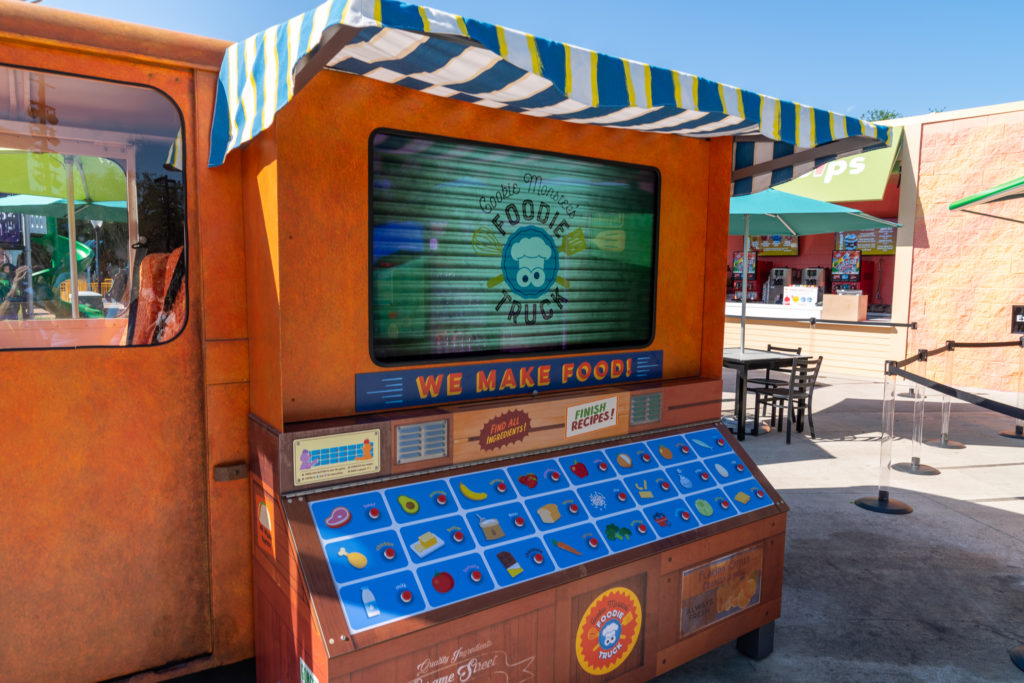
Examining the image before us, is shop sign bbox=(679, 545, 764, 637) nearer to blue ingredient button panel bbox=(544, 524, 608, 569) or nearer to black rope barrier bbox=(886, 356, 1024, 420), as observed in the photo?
blue ingredient button panel bbox=(544, 524, 608, 569)

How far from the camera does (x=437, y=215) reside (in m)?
2.52

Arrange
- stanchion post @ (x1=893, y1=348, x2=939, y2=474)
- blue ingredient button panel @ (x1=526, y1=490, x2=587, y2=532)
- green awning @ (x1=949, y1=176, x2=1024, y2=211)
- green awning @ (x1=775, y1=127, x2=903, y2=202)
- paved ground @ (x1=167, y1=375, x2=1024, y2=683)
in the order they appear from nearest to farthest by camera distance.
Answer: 1. blue ingredient button panel @ (x1=526, y1=490, x2=587, y2=532)
2. paved ground @ (x1=167, y1=375, x2=1024, y2=683)
3. green awning @ (x1=949, y1=176, x2=1024, y2=211)
4. stanchion post @ (x1=893, y1=348, x2=939, y2=474)
5. green awning @ (x1=775, y1=127, x2=903, y2=202)

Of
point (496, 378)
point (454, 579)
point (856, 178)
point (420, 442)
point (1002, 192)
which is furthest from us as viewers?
point (856, 178)

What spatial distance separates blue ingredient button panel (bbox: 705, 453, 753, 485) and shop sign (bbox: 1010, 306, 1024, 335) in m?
9.05

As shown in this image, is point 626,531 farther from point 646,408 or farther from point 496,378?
point 496,378

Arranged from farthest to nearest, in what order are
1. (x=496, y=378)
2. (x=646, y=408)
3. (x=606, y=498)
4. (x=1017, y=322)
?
(x=1017, y=322), (x=646, y=408), (x=496, y=378), (x=606, y=498)

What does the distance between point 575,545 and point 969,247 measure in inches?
409

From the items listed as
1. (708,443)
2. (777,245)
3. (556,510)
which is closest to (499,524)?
(556,510)

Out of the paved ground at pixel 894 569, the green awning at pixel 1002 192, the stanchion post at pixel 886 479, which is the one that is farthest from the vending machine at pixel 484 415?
the green awning at pixel 1002 192

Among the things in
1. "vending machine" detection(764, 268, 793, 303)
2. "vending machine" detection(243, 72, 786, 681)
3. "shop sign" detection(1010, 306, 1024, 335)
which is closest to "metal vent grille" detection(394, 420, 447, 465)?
"vending machine" detection(243, 72, 786, 681)

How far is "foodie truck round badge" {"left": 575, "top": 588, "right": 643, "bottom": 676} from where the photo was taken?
232 centimetres

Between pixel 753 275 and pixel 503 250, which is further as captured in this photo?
pixel 753 275

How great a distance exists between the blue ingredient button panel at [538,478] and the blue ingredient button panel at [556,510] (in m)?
0.03

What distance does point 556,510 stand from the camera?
242 cm
